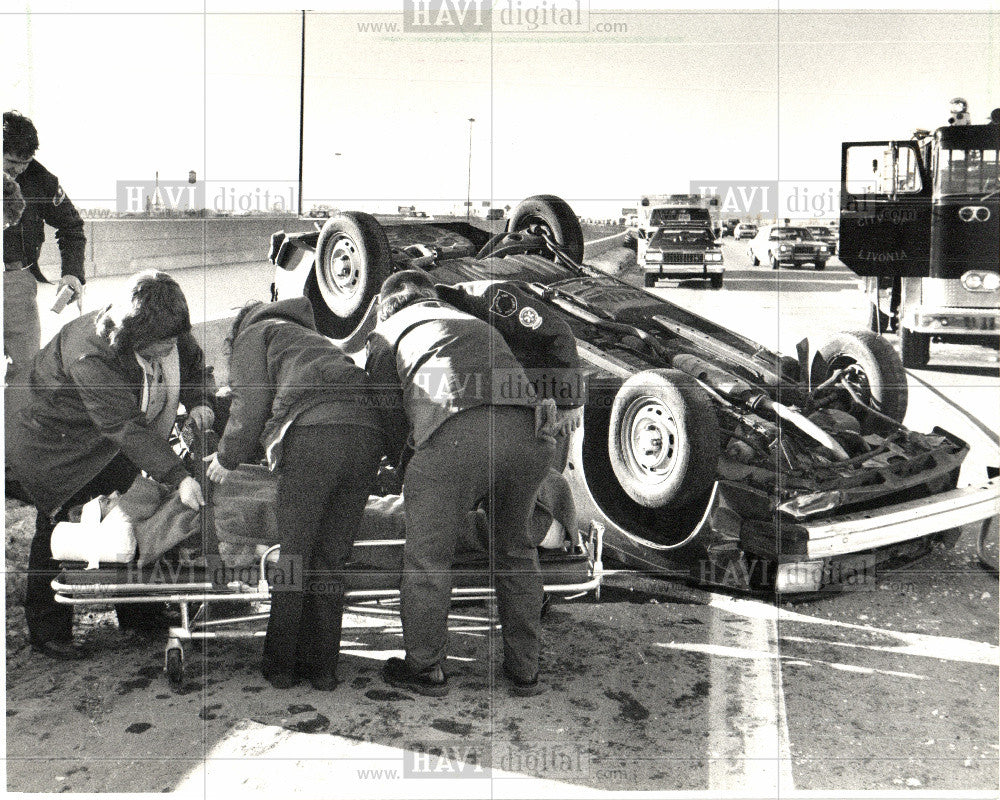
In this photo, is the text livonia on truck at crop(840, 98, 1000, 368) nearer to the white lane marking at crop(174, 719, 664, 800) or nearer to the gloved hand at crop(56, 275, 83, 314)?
the white lane marking at crop(174, 719, 664, 800)

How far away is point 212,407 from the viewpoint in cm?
371

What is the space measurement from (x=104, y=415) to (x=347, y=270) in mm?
1048

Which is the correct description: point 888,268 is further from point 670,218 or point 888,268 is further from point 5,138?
point 5,138

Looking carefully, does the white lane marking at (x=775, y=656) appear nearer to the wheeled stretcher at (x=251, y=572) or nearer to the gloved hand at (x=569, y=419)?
the wheeled stretcher at (x=251, y=572)

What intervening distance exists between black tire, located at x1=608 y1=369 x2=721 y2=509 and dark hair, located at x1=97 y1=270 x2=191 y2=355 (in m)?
1.70

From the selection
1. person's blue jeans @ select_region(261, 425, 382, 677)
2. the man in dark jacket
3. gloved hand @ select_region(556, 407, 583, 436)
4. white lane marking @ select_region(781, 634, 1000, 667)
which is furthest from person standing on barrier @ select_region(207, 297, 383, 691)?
white lane marking @ select_region(781, 634, 1000, 667)

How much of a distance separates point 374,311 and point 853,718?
2.19 meters

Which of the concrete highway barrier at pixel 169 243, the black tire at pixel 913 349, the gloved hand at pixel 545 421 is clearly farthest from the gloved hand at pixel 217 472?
the black tire at pixel 913 349

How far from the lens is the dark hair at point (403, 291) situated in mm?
3494

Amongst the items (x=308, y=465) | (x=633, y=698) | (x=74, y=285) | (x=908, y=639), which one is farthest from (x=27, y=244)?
(x=908, y=639)

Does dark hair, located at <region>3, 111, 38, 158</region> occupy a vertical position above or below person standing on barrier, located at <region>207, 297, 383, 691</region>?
above

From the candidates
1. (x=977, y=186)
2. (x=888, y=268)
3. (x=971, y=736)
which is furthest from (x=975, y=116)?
(x=971, y=736)

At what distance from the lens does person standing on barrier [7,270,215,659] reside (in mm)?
3584

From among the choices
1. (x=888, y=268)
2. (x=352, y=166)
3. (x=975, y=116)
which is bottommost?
(x=888, y=268)
